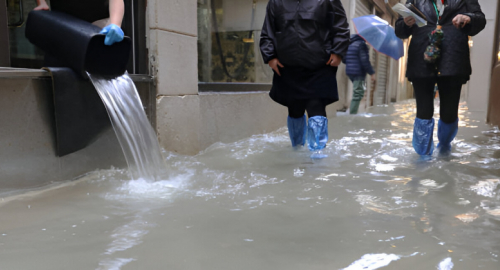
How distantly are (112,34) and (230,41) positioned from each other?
2.86 m

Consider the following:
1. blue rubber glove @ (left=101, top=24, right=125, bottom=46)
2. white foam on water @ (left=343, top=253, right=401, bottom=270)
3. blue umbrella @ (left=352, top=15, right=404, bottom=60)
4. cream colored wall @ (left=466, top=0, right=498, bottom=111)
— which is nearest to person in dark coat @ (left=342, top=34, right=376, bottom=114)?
blue umbrella @ (left=352, top=15, right=404, bottom=60)

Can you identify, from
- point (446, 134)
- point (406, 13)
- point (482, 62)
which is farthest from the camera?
point (482, 62)

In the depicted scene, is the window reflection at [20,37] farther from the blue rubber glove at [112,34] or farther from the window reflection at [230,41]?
the window reflection at [230,41]

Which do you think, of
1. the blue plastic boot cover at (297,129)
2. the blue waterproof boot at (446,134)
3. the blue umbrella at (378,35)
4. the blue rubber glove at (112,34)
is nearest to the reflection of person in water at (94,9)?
the blue rubber glove at (112,34)

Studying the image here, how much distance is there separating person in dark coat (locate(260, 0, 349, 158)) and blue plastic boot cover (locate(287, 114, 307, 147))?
0.87ft

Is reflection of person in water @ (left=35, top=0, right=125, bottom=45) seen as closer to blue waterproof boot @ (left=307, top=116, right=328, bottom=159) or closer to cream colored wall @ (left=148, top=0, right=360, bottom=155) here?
cream colored wall @ (left=148, top=0, right=360, bottom=155)

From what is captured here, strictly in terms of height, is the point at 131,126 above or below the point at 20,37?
below

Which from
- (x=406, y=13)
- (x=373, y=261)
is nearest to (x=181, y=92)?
(x=406, y=13)

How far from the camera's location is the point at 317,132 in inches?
149

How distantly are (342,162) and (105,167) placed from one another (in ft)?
6.32

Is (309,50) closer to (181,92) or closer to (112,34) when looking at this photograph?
(181,92)

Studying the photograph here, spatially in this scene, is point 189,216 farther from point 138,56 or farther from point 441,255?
point 138,56

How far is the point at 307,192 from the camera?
2639mm

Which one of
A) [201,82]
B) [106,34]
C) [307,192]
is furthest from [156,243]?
[201,82]
